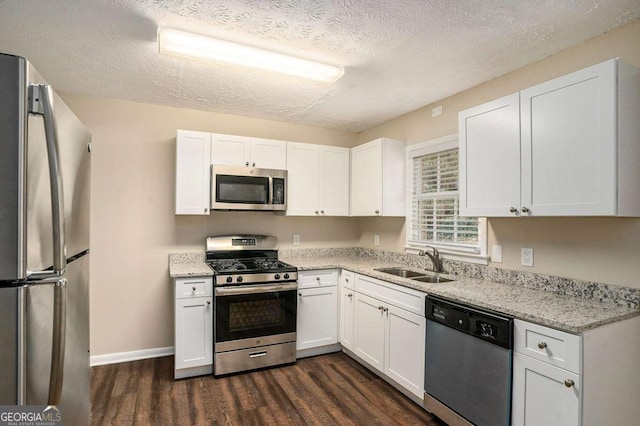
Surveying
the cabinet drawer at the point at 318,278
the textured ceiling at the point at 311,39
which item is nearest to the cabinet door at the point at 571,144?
the textured ceiling at the point at 311,39

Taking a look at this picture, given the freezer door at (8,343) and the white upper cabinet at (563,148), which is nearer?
the freezer door at (8,343)

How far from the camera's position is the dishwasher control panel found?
1.88 meters

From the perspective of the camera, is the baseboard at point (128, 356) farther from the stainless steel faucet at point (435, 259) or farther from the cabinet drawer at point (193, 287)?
the stainless steel faucet at point (435, 259)

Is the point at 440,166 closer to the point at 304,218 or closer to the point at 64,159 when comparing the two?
the point at 304,218

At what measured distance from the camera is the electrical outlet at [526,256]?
242 cm

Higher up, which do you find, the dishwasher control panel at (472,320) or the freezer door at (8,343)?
the freezer door at (8,343)

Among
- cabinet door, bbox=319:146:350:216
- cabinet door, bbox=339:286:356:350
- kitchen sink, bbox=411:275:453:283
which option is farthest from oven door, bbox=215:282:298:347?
kitchen sink, bbox=411:275:453:283

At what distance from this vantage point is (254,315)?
3.16m

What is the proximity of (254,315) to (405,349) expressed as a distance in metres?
1.34

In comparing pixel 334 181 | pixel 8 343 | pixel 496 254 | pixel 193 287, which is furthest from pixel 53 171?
pixel 334 181

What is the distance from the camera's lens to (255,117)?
3.87 meters

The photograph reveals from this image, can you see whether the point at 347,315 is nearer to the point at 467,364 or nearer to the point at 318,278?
the point at 318,278

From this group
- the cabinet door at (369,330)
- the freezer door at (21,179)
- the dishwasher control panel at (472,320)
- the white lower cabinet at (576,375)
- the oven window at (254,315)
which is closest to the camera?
the freezer door at (21,179)

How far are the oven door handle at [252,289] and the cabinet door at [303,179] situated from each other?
2.64 feet
